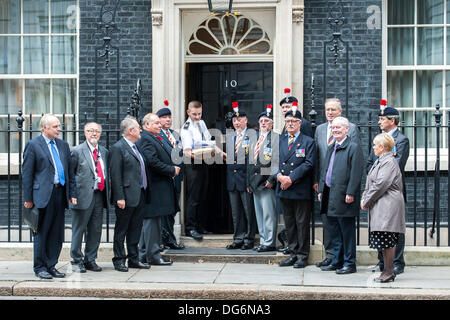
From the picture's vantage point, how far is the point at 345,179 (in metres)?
8.62

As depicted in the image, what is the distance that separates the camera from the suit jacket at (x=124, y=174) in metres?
8.73

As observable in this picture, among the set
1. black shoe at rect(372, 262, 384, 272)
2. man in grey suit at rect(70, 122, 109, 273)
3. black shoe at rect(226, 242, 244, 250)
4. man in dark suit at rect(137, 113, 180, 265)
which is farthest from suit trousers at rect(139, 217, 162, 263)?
black shoe at rect(372, 262, 384, 272)

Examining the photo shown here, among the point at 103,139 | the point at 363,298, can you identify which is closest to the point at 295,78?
the point at 103,139

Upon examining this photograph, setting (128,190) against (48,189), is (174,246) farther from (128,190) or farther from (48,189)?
(48,189)

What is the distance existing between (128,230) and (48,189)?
116cm

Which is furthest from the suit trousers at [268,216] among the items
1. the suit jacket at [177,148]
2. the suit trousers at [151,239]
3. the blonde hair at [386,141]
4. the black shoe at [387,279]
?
the blonde hair at [386,141]

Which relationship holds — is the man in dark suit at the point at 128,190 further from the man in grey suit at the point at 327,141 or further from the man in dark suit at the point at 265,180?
the man in grey suit at the point at 327,141

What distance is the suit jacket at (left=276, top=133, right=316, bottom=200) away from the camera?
905 cm

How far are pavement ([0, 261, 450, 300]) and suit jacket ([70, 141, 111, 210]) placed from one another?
0.88m

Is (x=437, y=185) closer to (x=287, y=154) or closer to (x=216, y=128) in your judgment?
(x=287, y=154)

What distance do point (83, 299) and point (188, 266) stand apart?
1.84 meters

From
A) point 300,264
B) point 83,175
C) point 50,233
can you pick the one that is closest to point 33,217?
point 50,233

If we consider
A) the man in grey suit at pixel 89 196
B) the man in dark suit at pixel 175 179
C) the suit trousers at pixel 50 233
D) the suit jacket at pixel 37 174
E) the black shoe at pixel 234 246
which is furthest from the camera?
the black shoe at pixel 234 246

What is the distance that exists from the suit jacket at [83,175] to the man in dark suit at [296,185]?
2.22 m
